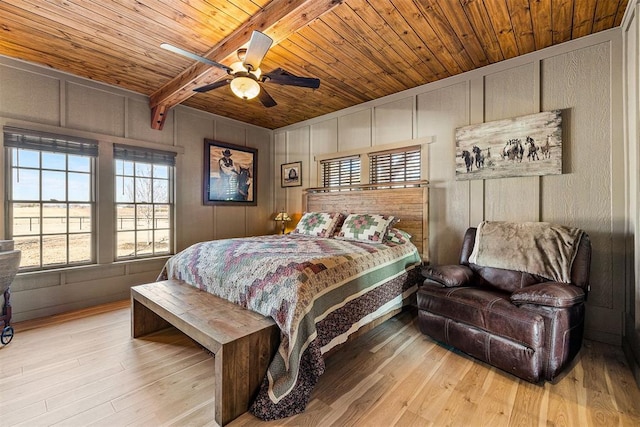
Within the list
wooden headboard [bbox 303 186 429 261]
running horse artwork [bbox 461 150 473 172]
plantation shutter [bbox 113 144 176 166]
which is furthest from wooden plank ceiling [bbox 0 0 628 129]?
wooden headboard [bbox 303 186 429 261]

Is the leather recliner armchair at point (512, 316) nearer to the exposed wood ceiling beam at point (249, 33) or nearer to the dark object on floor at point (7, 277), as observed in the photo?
the exposed wood ceiling beam at point (249, 33)

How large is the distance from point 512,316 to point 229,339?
6.38ft

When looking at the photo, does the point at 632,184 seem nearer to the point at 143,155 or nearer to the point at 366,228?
the point at 366,228

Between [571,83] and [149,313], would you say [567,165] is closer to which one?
[571,83]

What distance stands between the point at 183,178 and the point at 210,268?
248 centimetres

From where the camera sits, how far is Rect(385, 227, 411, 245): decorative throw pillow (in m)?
3.29

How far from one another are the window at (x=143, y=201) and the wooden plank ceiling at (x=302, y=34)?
986mm

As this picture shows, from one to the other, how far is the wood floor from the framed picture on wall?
2685 mm

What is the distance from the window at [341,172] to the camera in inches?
A: 172

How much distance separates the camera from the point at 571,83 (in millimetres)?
2707

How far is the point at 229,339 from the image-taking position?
161cm

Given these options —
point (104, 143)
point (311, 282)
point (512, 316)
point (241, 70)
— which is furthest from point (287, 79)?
point (104, 143)

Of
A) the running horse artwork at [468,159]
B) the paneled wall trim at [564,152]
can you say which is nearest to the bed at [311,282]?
the paneled wall trim at [564,152]

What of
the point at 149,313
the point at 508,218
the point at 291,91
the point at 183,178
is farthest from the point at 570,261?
the point at 183,178
